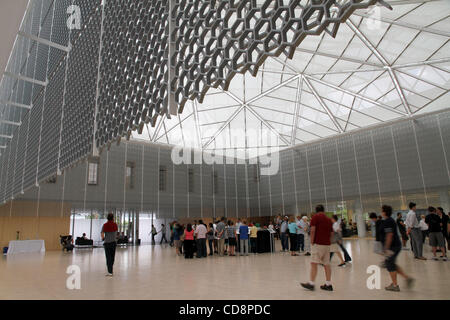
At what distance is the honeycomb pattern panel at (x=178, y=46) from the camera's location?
4094 mm

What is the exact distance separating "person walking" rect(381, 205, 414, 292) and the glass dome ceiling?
A: 1494cm

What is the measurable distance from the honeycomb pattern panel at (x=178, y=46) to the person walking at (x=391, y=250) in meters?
4.78

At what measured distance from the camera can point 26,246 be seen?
981 inches

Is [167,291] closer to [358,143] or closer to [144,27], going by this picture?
[144,27]

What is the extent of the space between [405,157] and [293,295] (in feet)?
87.2

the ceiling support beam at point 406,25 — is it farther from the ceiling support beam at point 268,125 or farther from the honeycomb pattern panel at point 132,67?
the honeycomb pattern panel at point 132,67

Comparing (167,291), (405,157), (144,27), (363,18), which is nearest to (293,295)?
(167,291)

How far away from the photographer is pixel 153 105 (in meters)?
6.45

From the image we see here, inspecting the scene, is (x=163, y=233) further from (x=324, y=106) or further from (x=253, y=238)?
(x=324, y=106)

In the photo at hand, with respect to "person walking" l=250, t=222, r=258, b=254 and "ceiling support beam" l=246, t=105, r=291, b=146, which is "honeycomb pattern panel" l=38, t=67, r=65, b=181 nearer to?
"person walking" l=250, t=222, r=258, b=254

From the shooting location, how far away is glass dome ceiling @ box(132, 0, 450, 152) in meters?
20.9

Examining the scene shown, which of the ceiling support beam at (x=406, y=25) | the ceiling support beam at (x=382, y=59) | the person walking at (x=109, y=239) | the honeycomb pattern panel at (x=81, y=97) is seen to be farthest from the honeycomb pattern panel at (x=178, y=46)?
the ceiling support beam at (x=382, y=59)

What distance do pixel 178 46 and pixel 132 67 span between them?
1.98 metres

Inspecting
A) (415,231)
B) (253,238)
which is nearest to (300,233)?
(253,238)
